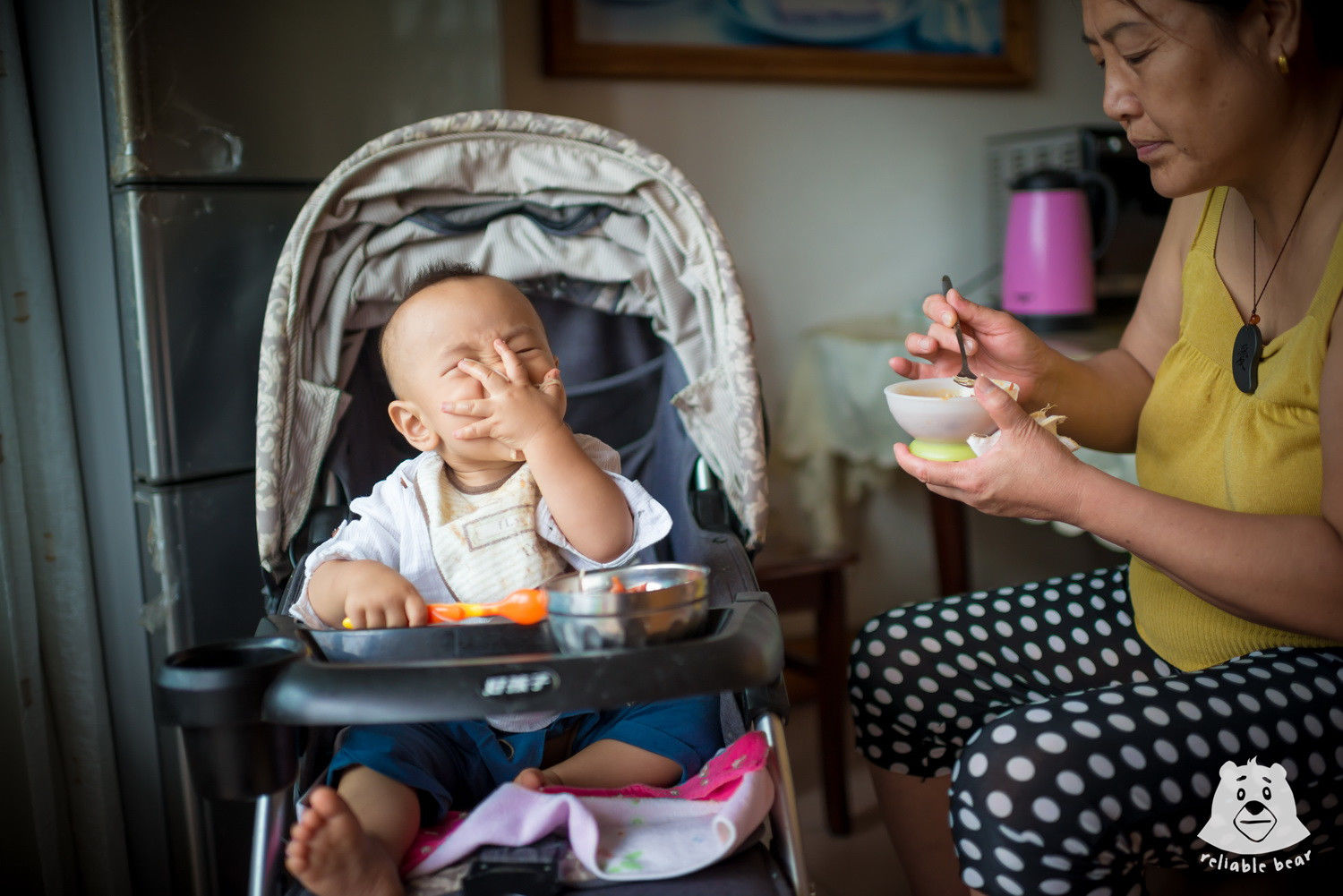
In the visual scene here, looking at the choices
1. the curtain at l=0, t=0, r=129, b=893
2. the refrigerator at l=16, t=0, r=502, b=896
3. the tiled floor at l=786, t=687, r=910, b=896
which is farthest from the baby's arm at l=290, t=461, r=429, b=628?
the tiled floor at l=786, t=687, r=910, b=896

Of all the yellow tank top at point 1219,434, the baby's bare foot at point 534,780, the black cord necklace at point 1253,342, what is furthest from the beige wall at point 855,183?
the baby's bare foot at point 534,780

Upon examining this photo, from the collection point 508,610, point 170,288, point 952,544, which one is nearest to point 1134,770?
point 508,610

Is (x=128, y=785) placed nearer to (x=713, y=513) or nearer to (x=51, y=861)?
(x=51, y=861)

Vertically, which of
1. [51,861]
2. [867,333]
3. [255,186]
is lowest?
[51,861]

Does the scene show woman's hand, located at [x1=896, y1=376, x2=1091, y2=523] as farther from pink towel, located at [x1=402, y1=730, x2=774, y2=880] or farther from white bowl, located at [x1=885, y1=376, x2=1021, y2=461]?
pink towel, located at [x1=402, y1=730, x2=774, y2=880]

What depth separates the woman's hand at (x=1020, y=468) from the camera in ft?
3.33

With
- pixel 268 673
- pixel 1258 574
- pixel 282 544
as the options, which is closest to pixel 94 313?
pixel 282 544

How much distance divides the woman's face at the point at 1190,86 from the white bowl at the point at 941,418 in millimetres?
Answer: 302

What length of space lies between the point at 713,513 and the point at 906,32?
5.67ft

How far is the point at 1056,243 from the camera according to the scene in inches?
88.3

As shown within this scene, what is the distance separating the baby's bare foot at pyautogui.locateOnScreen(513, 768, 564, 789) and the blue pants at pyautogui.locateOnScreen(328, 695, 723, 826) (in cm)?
7

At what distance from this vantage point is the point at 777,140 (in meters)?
2.58

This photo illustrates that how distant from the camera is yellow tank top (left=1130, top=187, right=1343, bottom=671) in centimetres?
108

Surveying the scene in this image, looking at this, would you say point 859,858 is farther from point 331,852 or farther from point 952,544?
point 331,852
